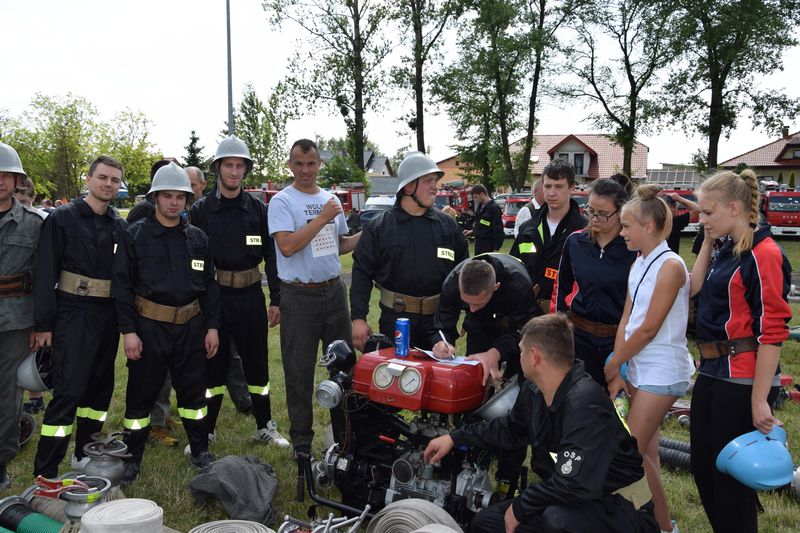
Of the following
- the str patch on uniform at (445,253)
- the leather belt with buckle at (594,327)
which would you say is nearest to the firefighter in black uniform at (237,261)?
the str patch on uniform at (445,253)

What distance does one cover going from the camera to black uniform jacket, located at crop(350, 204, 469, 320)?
13.4 ft

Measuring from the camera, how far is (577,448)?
2.41 m

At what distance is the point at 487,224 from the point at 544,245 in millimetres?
6990

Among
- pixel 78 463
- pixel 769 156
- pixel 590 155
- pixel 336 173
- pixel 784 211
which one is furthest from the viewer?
pixel 769 156

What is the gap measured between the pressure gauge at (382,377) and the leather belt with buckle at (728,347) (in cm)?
152

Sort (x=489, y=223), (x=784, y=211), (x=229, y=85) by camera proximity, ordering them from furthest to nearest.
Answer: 1. (x=784, y=211)
2. (x=229, y=85)
3. (x=489, y=223)

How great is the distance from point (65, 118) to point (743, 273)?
40939mm

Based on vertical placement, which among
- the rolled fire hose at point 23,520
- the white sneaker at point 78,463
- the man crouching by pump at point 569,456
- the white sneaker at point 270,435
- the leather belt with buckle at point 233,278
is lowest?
the white sneaker at point 270,435

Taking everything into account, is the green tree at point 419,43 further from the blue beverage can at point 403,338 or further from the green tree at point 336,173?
the blue beverage can at point 403,338

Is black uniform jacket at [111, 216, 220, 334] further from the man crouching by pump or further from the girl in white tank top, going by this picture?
the girl in white tank top

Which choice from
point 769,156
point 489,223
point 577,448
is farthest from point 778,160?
point 577,448

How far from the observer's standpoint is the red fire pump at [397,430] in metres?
3.11

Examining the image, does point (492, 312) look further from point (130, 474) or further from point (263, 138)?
point (263, 138)

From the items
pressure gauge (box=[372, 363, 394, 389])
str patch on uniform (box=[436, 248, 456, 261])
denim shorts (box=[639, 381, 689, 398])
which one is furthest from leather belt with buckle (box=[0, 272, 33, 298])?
denim shorts (box=[639, 381, 689, 398])
